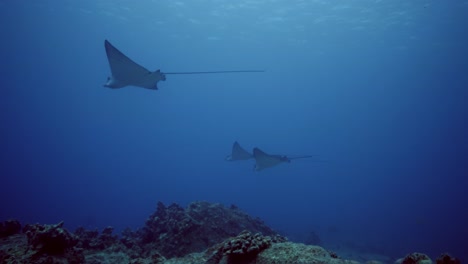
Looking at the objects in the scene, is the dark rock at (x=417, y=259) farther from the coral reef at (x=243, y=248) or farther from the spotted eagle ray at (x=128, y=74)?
the spotted eagle ray at (x=128, y=74)

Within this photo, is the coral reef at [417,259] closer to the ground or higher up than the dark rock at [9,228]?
higher up

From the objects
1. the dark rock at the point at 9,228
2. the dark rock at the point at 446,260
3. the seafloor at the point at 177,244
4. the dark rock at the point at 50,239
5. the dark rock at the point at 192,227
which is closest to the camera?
the dark rock at the point at 446,260

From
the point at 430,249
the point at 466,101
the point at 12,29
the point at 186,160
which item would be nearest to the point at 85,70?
the point at 12,29

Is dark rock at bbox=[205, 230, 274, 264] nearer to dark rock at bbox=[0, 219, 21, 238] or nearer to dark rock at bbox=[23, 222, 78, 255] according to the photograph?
dark rock at bbox=[23, 222, 78, 255]

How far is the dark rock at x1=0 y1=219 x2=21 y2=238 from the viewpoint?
22.1 ft

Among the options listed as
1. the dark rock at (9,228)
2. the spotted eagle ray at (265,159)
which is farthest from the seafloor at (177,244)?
the spotted eagle ray at (265,159)

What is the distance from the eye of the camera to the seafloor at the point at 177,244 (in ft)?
12.6

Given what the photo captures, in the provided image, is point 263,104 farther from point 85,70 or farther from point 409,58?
point 409,58

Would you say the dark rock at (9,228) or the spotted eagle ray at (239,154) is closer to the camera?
the dark rock at (9,228)

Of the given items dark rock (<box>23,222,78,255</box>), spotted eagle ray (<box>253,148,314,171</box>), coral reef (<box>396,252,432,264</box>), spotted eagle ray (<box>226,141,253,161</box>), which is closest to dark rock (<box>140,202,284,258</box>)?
dark rock (<box>23,222,78,255</box>)

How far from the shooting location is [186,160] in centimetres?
14600

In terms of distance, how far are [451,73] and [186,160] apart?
371 ft

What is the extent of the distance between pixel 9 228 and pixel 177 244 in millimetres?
3890

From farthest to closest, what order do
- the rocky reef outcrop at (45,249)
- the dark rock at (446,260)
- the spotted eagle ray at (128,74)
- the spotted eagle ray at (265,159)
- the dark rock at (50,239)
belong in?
the spotted eagle ray at (265,159) < the spotted eagle ray at (128,74) < the dark rock at (50,239) < the rocky reef outcrop at (45,249) < the dark rock at (446,260)
